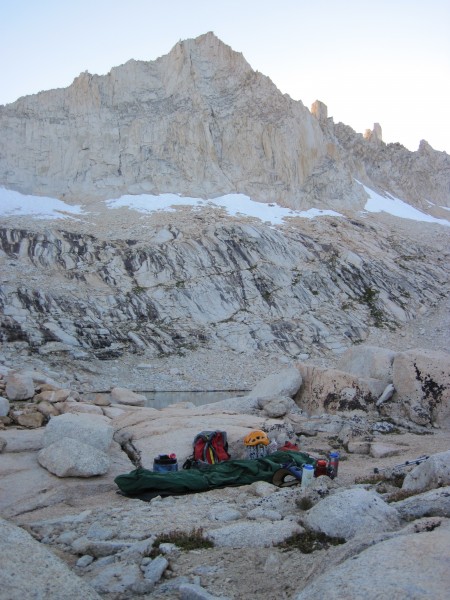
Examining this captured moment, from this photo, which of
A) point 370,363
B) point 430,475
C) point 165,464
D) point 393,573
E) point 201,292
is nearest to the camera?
point 393,573

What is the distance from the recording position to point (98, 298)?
1312 inches

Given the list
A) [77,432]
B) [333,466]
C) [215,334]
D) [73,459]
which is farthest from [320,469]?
[215,334]

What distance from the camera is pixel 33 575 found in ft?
13.7

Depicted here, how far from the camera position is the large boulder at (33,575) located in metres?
3.97

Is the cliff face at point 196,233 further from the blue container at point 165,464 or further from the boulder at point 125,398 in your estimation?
the blue container at point 165,464

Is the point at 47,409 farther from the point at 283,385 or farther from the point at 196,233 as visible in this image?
Result: the point at 196,233

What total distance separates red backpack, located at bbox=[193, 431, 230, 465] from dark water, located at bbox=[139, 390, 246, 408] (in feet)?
44.3

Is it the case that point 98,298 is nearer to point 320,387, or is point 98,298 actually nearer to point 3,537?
point 320,387

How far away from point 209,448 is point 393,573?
7.78 m

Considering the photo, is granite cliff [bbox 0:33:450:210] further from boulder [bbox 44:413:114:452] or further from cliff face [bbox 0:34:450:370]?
boulder [bbox 44:413:114:452]

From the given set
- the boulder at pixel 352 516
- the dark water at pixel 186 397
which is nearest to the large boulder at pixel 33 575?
the boulder at pixel 352 516

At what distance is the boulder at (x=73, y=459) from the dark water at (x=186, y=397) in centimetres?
1406

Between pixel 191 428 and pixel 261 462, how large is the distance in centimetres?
298

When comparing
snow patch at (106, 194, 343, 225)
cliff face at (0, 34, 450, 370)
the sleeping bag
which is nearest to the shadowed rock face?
cliff face at (0, 34, 450, 370)
